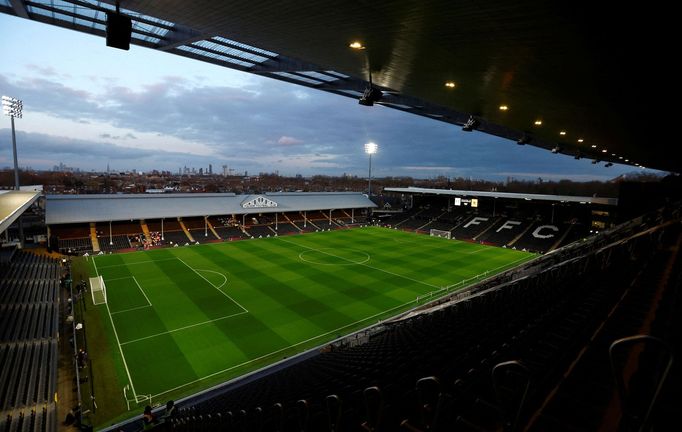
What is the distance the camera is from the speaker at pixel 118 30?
653 cm

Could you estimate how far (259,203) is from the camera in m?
48.3

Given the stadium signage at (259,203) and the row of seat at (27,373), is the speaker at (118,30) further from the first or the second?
the stadium signage at (259,203)

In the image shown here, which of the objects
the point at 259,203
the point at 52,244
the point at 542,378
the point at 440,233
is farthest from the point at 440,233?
the point at 542,378

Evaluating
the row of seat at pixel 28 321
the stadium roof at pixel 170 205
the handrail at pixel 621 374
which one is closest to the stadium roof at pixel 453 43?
the handrail at pixel 621 374

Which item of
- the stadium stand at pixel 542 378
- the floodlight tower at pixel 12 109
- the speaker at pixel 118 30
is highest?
the floodlight tower at pixel 12 109

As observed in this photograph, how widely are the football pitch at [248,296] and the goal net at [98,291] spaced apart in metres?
0.45

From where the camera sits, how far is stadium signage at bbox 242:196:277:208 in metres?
47.3

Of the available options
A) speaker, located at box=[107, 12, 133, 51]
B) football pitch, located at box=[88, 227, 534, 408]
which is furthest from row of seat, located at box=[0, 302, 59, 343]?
speaker, located at box=[107, 12, 133, 51]

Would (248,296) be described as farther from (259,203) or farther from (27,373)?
(259,203)

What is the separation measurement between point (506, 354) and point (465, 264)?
30.9 metres

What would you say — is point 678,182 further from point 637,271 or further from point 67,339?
point 67,339

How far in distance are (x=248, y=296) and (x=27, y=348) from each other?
11.4m

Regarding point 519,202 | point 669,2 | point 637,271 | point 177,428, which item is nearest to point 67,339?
point 177,428

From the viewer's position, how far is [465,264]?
32.8 meters
